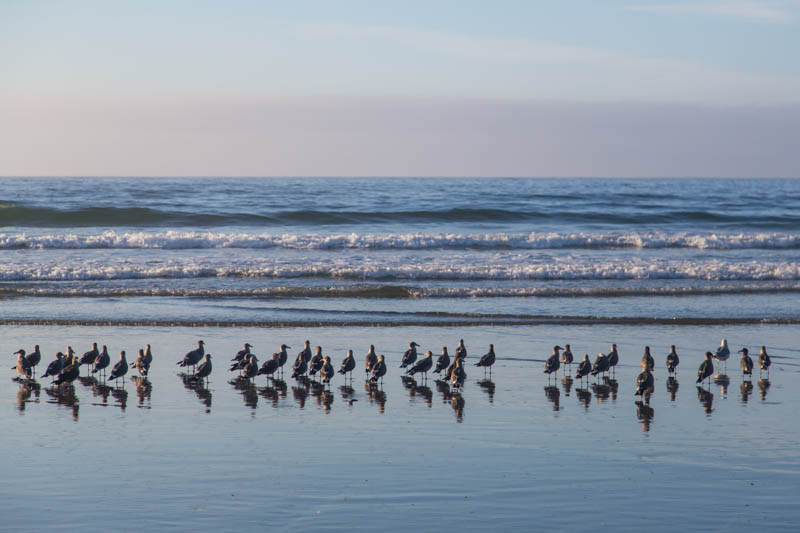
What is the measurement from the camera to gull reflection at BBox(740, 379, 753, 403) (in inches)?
501

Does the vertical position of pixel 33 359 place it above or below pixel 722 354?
below

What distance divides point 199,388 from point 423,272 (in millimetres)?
15166

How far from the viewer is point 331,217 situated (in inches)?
1932

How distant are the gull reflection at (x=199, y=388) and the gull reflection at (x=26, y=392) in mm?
2055

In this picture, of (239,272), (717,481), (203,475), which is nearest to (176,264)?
(239,272)

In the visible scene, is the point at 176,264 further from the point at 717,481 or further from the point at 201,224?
the point at 717,481

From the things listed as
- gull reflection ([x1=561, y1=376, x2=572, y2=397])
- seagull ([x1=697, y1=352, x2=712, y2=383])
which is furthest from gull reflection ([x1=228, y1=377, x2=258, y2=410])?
seagull ([x1=697, y1=352, x2=712, y2=383])

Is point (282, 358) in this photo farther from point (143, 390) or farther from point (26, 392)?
point (26, 392)

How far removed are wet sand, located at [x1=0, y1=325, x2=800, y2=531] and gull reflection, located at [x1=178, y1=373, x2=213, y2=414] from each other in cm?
7

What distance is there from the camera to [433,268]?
28312 mm

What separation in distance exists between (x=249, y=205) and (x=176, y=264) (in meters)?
25.7

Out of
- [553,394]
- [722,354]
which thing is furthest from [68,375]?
[722,354]

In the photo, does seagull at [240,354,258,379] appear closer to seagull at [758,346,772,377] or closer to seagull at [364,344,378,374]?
seagull at [364,344,378,374]

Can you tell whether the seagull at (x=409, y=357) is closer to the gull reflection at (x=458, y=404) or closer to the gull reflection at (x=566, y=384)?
the gull reflection at (x=458, y=404)
